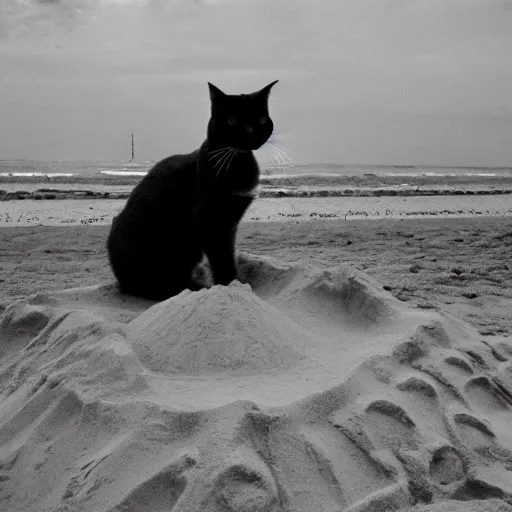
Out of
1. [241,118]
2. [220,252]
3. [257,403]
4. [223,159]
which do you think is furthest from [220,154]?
[257,403]

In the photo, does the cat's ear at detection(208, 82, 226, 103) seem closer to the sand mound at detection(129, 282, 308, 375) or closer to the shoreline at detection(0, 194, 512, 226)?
the sand mound at detection(129, 282, 308, 375)

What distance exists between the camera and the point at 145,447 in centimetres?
145

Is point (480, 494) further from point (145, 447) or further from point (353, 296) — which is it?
point (353, 296)

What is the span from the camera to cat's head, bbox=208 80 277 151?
8.66ft

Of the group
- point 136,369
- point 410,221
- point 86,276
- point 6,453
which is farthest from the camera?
point 410,221

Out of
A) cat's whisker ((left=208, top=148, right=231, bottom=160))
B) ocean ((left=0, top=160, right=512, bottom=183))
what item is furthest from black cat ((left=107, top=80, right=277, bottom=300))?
ocean ((left=0, top=160, right=512, bottom=183))

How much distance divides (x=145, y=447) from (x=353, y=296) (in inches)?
54.9

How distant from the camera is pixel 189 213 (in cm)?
301

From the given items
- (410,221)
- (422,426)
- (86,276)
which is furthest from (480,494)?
(410,221)

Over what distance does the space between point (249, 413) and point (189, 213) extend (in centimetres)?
170

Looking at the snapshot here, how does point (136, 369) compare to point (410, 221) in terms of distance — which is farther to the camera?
point (410, 221)

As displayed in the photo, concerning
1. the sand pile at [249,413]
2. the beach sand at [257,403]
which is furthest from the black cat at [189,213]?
the sand pile at [249,413]

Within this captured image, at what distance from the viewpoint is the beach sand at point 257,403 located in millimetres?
1388

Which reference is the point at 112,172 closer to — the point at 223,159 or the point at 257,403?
the point at 223,159
